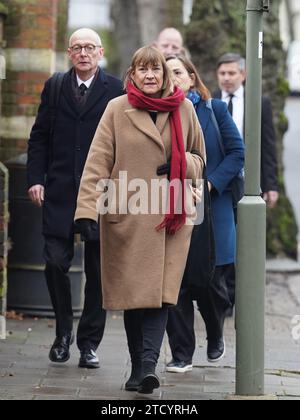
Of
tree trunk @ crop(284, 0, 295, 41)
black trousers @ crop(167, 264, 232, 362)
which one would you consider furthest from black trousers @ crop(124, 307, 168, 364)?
tree trunk @ crop(284, 0, 295, 41)

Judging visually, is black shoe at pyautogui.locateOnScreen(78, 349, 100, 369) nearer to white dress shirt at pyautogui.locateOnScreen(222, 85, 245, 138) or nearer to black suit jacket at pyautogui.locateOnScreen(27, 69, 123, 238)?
black suit jacket at pyautogui.locateOnScreen(27, 69, 123, 238)

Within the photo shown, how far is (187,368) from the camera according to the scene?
8.15 metres


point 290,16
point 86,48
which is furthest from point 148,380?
point 290,16

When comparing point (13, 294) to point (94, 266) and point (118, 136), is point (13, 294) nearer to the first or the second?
point (94, 266)

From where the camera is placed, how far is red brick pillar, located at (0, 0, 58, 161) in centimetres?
1045

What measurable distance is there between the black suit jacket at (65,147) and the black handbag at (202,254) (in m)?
0.86

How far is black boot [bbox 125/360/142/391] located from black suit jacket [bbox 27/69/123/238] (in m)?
1.15

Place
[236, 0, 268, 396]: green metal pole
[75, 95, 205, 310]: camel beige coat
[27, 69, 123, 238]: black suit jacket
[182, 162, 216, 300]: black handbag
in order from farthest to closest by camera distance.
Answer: [27, 69, 123, 238]: black suit jacket
[182, 162, 216, 300]: black handbag
[75, 95, 205, 310]: camel beige coat
[236, 0, 268, 396]: green metal pole

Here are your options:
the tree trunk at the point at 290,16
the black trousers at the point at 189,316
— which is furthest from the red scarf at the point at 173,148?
the tree trunk at the point at 290,16

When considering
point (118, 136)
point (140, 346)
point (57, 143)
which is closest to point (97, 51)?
point (57, 143)

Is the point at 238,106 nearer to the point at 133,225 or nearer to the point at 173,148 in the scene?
the point at 173,148

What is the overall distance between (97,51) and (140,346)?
6.42 feet

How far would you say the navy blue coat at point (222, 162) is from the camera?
8.25 meters
